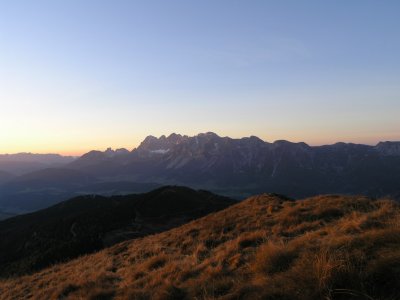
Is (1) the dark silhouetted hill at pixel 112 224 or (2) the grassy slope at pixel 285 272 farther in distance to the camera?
(1) the dark silhouetted hill at pixel 112 224

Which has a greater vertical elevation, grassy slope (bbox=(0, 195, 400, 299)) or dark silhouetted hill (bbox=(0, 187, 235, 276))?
grassy slope (bbox=(0, 195, 400, 299))

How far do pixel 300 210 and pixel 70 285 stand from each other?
12354 mm

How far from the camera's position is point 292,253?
1015 cm

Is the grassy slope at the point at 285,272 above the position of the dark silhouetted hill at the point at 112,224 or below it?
above

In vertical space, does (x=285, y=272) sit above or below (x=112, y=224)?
above

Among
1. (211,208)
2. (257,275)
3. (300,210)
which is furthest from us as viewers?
(211,208)

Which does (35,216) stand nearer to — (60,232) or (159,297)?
(60,232)

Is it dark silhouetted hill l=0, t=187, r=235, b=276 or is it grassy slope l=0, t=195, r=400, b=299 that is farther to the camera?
dark silhouetted hill l=0, t=187, r=235, b=276

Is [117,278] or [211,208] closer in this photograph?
[117,278]

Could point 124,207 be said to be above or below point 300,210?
below

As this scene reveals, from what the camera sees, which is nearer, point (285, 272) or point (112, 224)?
point (285, 272)

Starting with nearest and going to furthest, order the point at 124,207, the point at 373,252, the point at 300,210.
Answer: the point at 373,252
the point at 300,210
the point at 124,207

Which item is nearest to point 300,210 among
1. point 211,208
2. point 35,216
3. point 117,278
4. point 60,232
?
point 117,278

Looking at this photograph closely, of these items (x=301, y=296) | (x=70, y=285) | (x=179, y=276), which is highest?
(x=301, y=296)
